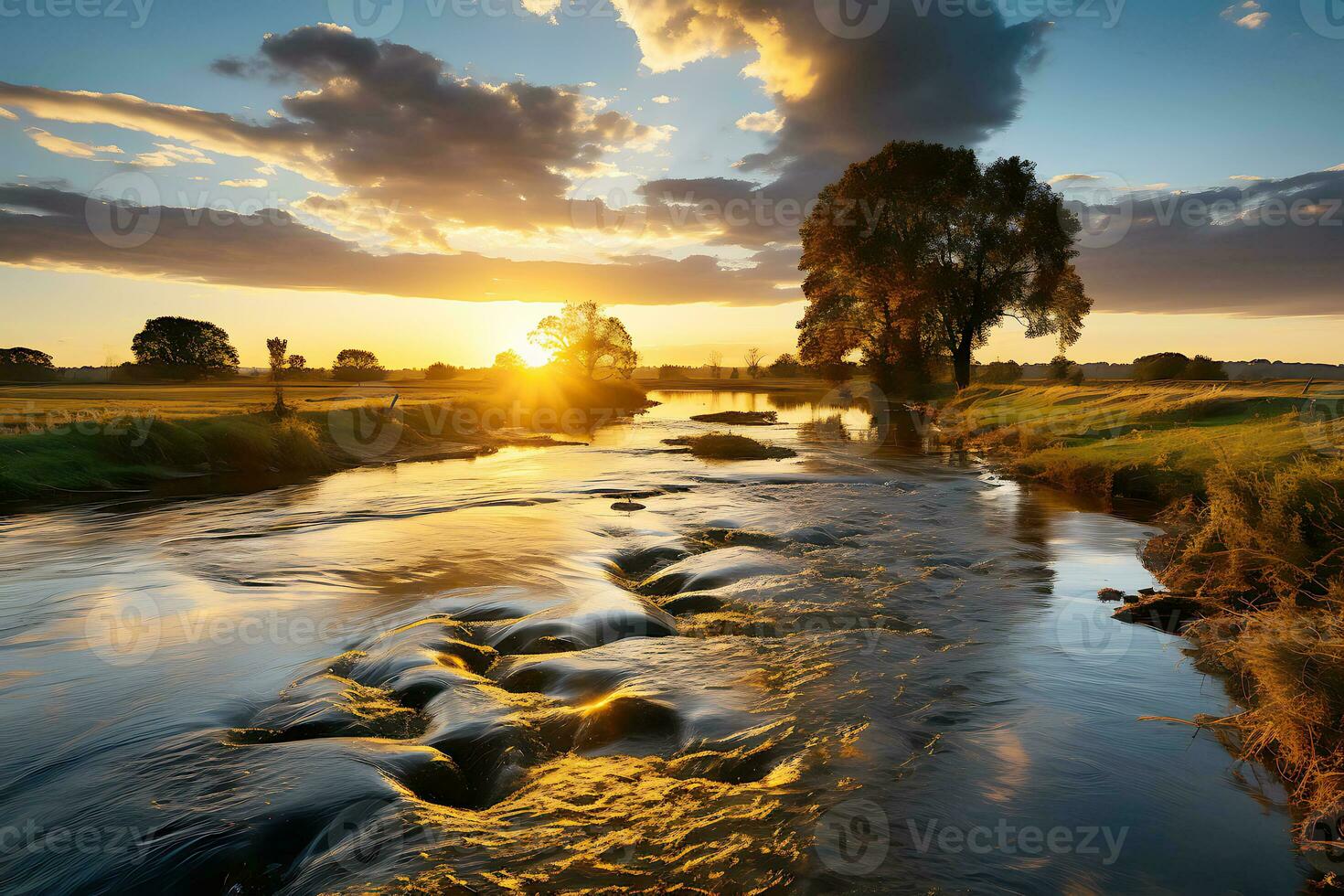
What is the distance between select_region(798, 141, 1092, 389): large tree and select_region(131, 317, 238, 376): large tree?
95.2m

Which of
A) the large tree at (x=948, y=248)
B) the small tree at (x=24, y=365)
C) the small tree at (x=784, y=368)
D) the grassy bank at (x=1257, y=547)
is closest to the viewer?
the grassy bank at (x=1257, y=547)

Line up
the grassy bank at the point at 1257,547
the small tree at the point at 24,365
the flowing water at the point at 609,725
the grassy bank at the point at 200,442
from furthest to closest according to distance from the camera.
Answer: the small tree at the point at 24,365, the grassy bank at the point at 200,442, the grassy bank at the point at 1257,547, the flowing water at the point at 609,725

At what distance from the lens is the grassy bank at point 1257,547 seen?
5730mm

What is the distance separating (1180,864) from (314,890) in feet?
21.1

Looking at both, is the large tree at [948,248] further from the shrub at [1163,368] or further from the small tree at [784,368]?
the small tree at [784,368]

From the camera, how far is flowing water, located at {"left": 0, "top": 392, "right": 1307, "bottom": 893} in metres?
5.09

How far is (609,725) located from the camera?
277 inches

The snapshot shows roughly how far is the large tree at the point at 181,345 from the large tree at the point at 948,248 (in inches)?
3750

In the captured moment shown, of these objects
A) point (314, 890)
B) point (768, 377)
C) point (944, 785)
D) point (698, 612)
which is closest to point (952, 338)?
point (698, 612)

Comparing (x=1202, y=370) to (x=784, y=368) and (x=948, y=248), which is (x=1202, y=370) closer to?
(x=948, y=248)

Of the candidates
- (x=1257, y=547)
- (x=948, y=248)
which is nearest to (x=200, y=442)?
(x=1257, y=547)

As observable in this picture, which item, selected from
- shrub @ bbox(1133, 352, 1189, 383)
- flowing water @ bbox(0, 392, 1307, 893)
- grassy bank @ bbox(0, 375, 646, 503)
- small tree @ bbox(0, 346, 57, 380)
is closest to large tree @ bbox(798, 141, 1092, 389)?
shrub @ bbox(1133, 352, 1189, 383)

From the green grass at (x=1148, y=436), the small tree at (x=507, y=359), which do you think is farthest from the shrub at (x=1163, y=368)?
the small tree at (x=507, y=359)

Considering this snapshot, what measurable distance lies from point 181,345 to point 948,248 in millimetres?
111808
